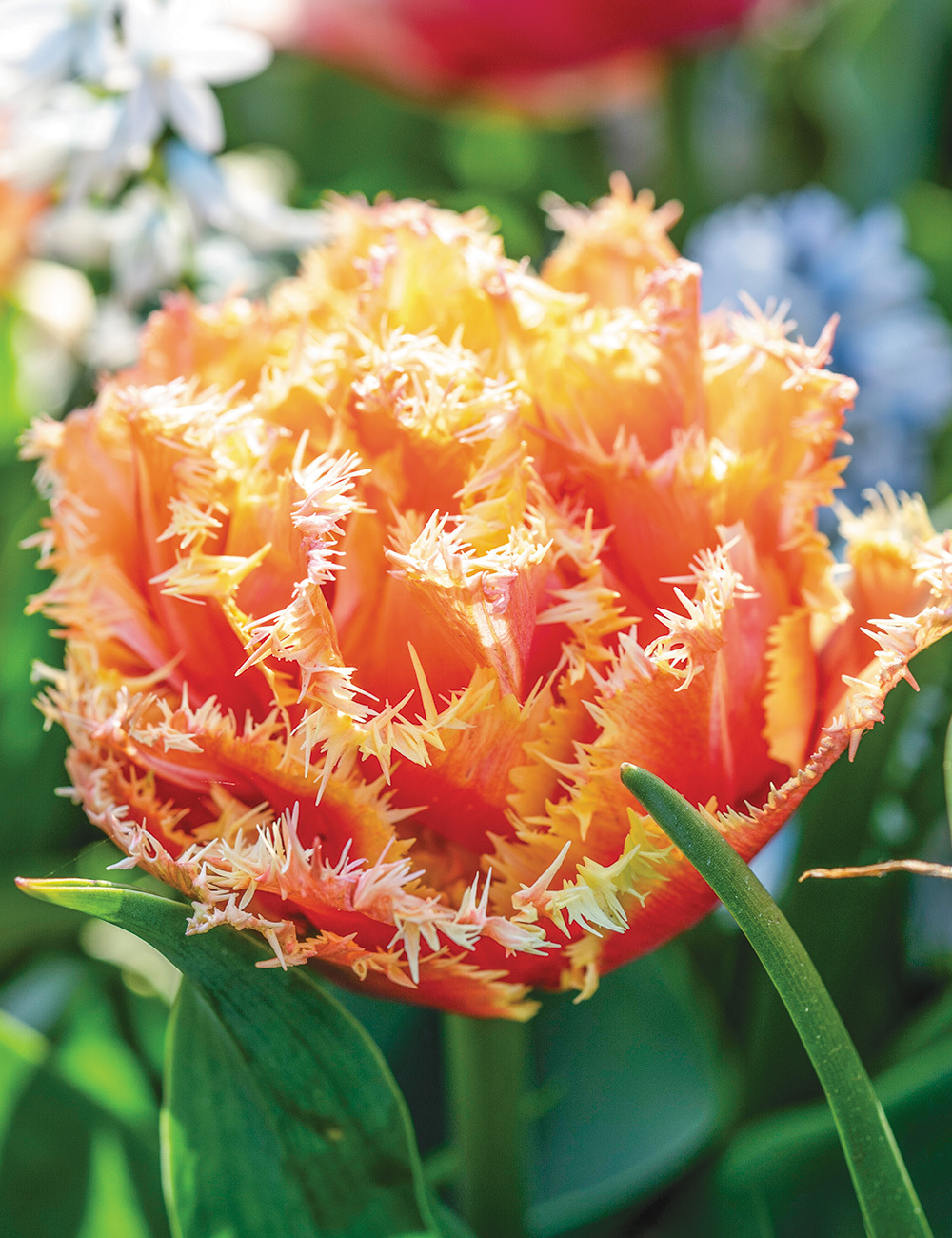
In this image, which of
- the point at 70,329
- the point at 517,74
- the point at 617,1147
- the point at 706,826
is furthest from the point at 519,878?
the point at 517,74

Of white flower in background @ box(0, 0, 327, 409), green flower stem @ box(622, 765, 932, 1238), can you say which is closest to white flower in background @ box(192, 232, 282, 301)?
white flower in background @ box(0, 0, 327, 409)

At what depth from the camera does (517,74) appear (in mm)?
515

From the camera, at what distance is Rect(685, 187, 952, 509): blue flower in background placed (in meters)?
0.42

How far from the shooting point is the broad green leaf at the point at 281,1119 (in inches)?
7.3

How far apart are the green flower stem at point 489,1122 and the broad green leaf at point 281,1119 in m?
0.03

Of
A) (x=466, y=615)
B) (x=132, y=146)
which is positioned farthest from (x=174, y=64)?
(x=466, y=615)

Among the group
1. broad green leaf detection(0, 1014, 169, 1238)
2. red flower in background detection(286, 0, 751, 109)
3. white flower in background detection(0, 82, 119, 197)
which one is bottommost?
broad green leaf detection(0, 1014, 169, 1238)

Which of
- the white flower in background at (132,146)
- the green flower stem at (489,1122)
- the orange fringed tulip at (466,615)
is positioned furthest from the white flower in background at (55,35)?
the green flower stem at (489,1122)

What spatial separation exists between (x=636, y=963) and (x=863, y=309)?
0.26 metres

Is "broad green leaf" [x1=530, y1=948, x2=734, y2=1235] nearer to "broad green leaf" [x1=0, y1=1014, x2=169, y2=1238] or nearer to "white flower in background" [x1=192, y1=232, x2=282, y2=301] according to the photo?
"broad green leaf" [x1=0, y1=1014, x2=169, y2=1238]

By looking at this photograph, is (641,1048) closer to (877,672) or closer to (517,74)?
(877,672)

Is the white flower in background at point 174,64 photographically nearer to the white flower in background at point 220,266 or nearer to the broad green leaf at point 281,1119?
the white flower in background at point 220,266

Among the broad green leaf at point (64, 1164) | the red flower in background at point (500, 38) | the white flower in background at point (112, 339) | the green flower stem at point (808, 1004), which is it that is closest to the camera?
the green flower stem at point (808, 1004)

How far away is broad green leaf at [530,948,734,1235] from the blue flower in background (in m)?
0.19
